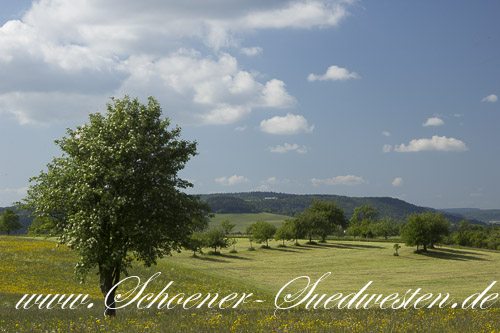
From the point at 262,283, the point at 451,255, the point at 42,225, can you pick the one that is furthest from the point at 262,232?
the point at 42,225

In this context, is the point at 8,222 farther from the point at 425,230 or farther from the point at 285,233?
the point at 425,230

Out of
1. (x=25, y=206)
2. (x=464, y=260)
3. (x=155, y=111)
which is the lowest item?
(x=464, y=260)

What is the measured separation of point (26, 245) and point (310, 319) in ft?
201

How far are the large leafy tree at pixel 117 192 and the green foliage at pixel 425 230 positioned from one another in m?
92.7

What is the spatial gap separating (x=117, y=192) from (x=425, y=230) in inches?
3830

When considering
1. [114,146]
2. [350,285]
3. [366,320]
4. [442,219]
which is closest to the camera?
[366,320]

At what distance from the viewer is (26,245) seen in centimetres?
6325

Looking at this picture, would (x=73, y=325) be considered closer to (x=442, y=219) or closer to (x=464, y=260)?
(x=464, y=260)

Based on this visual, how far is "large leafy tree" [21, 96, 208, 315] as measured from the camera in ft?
63.0

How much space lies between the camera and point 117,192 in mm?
19750

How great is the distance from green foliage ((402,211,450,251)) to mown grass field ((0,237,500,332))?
3.68m

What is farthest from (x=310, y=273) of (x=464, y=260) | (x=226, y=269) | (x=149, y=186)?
(x=149, y=186)

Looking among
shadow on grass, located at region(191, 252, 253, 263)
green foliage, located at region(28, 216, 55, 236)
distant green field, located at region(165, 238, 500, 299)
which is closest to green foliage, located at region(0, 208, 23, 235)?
distant green field, located at region(165, 238, 500, 299)

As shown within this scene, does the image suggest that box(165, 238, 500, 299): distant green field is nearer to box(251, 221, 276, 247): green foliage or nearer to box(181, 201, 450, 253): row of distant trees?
box(181, 201, 450, 253): row of distant trees
